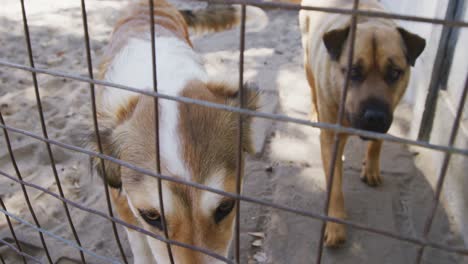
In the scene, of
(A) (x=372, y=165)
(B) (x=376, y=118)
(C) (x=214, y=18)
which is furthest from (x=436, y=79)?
(C) (x=214, y=18)

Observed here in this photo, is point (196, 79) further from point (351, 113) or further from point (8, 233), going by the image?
point (8, 233)

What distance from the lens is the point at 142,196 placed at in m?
1.60

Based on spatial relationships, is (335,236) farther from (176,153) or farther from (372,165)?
(176,153)

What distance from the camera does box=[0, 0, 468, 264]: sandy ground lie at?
241 centimetres

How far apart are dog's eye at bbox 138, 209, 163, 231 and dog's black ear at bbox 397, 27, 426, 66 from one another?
1785 mm

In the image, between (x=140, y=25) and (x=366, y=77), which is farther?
(x=140, y=25)

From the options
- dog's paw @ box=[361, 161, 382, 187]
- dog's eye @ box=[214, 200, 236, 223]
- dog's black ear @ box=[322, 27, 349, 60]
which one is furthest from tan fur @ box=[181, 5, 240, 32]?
dog's eye @ box=[214, 200, 236, 223]

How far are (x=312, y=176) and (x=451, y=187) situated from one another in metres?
0.92

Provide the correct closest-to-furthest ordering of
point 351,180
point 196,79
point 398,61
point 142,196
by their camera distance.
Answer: point 142,196
point 196,79
point 398,61
point 351,180

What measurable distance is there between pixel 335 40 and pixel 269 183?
1.14 meters

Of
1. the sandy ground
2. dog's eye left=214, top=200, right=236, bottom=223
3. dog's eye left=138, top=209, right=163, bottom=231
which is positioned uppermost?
dog's eye left=214, top=200, right=236, bottom=223

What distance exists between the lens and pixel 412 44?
7.89 ft

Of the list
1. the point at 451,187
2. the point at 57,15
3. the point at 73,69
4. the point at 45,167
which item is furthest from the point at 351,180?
the point at 57,15

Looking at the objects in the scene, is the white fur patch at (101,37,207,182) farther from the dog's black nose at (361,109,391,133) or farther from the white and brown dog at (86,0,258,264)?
the dog's black nose at (361,109,391,133)
